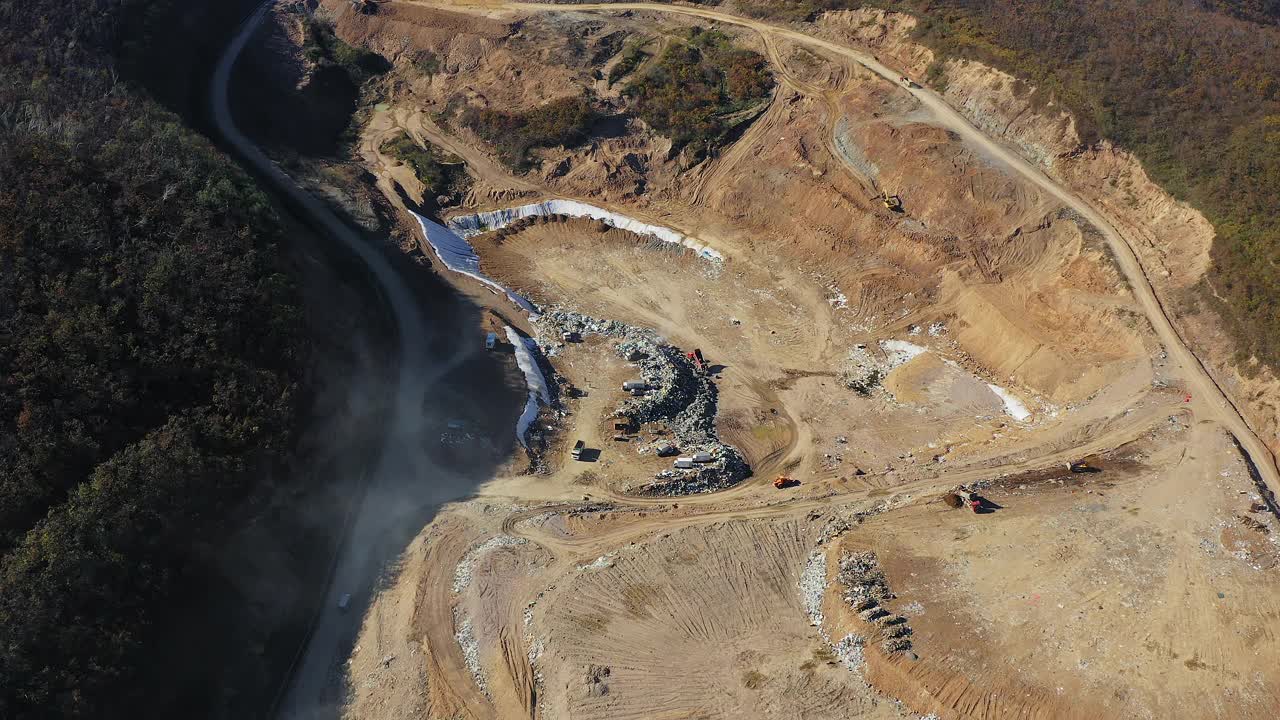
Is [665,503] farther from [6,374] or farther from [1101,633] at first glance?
[6,374]

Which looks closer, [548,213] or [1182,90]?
[1182,90]

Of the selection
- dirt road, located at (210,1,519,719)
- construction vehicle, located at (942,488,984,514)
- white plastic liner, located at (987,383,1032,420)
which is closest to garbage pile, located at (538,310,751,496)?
dirt road, located at (210,1,519,719)

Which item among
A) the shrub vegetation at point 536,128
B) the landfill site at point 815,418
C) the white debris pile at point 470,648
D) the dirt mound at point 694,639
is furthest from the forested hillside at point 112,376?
the shrub vegetation at point 536,128

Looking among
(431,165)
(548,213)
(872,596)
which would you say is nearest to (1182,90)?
(872,596)

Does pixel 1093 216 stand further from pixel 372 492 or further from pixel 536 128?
pixel 372 492

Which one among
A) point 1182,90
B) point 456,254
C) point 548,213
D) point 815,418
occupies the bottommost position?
point 815,418

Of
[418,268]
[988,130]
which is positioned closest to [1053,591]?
[988,130]

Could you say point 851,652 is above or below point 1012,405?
below

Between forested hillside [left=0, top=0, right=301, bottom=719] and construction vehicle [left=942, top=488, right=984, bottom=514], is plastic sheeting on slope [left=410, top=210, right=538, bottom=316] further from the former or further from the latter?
construction vehicle [left=942, top=488, right=984, bottom=514]
